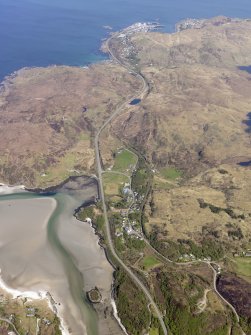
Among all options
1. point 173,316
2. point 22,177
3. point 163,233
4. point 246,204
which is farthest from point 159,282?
point 22,177

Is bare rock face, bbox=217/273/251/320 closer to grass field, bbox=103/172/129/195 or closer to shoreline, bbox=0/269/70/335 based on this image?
shoreline, bbox=0/269/70/335

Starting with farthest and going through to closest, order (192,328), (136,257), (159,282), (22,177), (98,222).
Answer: (22,177)
(98,222)
(136,257)
(159,282)
(192,328)

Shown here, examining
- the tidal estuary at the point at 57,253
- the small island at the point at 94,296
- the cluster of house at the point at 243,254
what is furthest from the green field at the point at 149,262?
the cluster of house at the point at 243,254

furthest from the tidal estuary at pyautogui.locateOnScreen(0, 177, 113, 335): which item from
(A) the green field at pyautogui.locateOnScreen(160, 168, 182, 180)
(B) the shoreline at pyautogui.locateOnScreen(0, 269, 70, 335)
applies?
(A) the green field at pyautogui.locateOnScreen(160, 168, 182, 180)

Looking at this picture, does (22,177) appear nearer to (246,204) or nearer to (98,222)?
(98,222)

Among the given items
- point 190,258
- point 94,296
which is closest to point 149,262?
point 190,258

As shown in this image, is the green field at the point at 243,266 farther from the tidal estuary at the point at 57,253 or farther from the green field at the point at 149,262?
the tidal estuary at the point at 57,253

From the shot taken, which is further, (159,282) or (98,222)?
(98,222)
